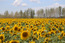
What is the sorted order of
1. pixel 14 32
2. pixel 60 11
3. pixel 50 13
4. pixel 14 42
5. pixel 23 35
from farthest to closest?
pixel 50 13
pixel 60 11
pixel 14 32
pixel 23 35
pixel 14 42

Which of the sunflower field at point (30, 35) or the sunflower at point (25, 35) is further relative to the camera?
the sunflower at point (25, 35)

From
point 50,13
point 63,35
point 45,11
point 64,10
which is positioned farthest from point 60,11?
point 63,35

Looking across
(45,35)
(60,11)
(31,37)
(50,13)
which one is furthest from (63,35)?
(50,13)

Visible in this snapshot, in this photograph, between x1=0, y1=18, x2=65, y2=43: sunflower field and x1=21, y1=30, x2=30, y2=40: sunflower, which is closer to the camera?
x1=0, y1=18, x2=65, y2=43: sunflower field

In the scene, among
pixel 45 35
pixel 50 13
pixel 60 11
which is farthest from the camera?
pixel 50 13

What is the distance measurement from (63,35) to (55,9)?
61627 mm

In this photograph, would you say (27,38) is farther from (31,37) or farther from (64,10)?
(64,10)

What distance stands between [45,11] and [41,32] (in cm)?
6094

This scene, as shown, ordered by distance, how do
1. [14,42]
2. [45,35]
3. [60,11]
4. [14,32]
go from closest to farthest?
[14,42] < [45,35] < [14,32] < [60,11]

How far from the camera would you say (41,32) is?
2410 mm

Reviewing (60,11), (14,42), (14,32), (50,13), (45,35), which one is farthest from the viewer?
(50,13)

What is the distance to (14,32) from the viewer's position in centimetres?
265

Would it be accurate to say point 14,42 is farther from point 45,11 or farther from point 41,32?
point 45,11

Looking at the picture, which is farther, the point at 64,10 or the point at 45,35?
the point at 64,10
